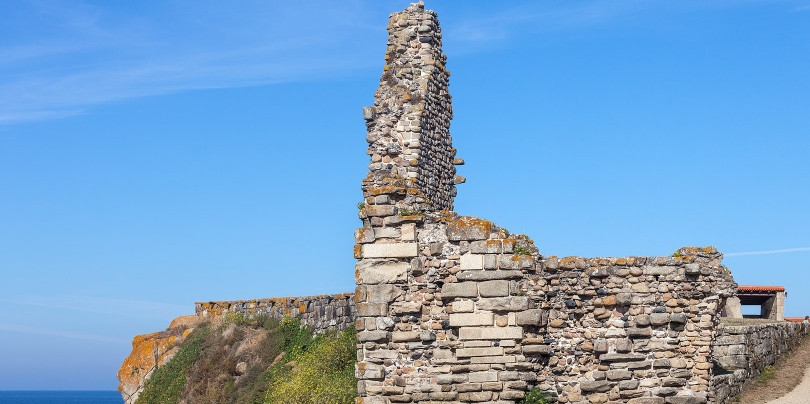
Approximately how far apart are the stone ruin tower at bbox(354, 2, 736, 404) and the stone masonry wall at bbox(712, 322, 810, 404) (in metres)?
3.09

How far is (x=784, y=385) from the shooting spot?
2041cm

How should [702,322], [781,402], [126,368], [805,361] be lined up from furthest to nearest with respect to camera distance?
[126,368]
[805,361]
[781,402]
[702,322]

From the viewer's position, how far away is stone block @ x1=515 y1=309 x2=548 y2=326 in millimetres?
14242

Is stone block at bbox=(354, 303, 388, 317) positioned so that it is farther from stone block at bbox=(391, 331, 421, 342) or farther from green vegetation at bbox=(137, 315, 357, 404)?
green vegetation at bbox=(137, 315, 357, 404)

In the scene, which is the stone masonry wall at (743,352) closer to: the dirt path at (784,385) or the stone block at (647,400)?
the dirt path at (784,385)

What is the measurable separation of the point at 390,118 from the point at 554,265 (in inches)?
179

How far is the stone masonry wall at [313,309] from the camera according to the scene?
2511cm

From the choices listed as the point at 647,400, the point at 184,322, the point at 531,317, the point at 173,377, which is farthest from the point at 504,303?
the point at 184,322

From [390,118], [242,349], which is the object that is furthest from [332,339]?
[390,118]

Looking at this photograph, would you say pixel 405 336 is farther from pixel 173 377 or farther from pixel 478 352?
pixel 173 377

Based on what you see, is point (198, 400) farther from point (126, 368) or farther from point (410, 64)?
point (410, 64)

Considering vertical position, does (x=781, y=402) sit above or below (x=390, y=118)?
below

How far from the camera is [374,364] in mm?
14859

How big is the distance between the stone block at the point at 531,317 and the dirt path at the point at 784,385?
6482 mm
